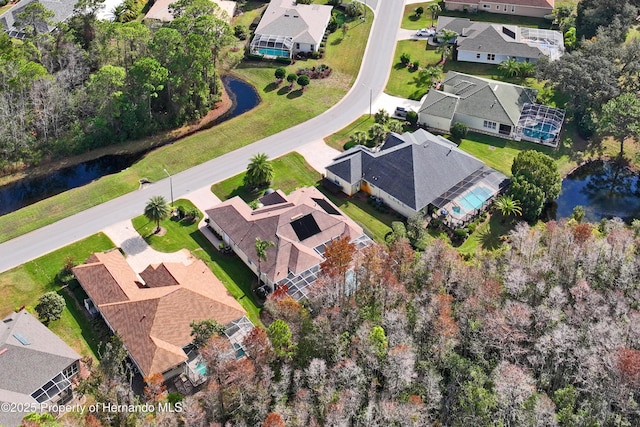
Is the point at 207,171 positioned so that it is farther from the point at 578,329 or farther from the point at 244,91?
the point at 578,329

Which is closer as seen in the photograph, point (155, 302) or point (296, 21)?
point (155, 302)

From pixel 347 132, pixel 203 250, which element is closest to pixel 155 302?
pixel 203 250

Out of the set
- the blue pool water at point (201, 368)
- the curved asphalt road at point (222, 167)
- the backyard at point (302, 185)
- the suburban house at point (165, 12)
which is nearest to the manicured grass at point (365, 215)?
the backyard at point (302, 185)

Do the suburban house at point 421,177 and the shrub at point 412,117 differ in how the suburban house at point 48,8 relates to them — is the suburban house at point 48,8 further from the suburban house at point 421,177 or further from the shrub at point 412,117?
the shrub at point 412,117

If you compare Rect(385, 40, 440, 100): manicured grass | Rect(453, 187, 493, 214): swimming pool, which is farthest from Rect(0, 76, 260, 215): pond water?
Answer: Rect(453, 187, 493, 214): swimming pool

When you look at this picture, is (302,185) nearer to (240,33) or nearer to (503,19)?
(240,33)
